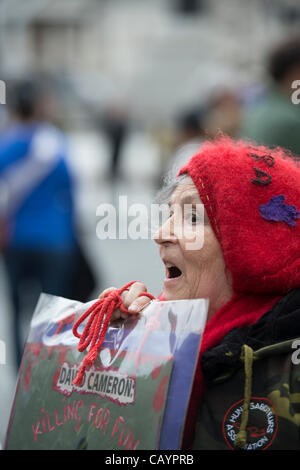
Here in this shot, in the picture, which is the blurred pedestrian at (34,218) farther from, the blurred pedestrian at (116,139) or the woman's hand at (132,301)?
the blurred pedestrian at (116,139)

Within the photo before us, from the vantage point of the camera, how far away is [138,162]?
1894cm

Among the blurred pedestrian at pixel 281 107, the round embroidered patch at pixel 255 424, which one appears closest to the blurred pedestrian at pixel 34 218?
the blurred pedestrian at pixel 281 107

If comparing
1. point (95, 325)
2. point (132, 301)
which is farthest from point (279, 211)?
point (95, 325)

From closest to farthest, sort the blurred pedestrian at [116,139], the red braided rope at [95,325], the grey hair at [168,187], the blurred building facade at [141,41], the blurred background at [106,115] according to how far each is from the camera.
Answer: the red braided rope at [95,325] → the grey hair at [168,187] → the blurred background at [106,115] → the blurred pedestrian at [116,139] → the blurred building facade at [141,41]

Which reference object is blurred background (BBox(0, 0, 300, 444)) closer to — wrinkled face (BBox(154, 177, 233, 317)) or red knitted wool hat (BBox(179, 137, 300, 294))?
wrinkled face (BBox(154, 177, 233, 317))

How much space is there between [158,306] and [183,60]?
107ft

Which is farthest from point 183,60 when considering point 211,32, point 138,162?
point 138,162

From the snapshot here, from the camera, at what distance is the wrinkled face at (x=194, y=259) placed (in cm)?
174

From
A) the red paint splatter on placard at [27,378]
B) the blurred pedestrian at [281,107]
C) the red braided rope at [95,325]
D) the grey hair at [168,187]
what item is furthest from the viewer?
the blurred pedestrian at [281,107]

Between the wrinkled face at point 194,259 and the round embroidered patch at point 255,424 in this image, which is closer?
the round embroidered patch at point 255,424

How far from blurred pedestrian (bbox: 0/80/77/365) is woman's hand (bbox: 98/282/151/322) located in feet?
8.28

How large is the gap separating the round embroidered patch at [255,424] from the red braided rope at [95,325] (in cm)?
35

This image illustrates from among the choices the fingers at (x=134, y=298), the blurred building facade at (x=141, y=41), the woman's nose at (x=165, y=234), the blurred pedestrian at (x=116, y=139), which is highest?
the blurred building facade at (x=141, y=41)

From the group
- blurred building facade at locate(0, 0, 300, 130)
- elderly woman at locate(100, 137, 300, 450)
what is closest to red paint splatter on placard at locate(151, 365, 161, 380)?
elderly woman at locate(100, 137, 300, 450)
